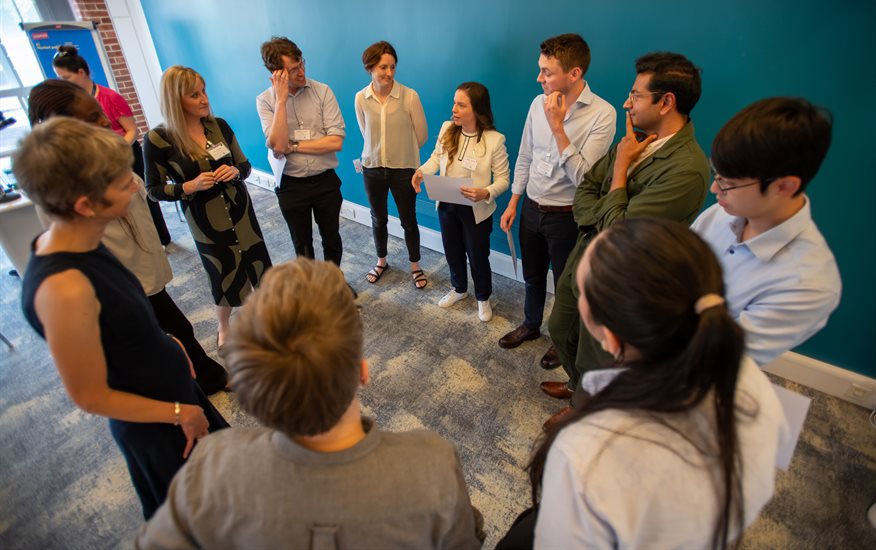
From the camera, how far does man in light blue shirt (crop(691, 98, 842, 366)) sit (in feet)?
3.34

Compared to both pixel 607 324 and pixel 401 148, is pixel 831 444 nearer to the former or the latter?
pixel 607 324

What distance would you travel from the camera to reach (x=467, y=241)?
271 cm

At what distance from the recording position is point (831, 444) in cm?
201

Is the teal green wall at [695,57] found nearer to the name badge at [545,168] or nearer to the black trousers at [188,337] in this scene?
the name badge at [545,168]

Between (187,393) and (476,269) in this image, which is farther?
(476,269)

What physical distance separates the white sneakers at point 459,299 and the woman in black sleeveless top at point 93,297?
6.42 feet

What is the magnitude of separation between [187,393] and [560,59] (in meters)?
2.03

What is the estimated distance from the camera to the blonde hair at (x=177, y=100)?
1.94m

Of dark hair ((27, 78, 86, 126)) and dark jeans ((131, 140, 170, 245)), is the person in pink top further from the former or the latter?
dark hair ((27, 78, 86, 126))

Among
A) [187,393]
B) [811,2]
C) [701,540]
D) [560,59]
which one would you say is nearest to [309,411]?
[701,540]

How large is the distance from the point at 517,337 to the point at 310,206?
1654 mm

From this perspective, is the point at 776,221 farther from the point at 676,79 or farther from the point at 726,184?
the point at 676,79

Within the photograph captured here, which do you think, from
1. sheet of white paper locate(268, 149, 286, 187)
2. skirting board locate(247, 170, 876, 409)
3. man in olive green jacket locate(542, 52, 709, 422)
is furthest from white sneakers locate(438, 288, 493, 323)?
skirting board locate(247, 170, 876, 409)

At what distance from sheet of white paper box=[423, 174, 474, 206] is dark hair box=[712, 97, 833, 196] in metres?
1.41
